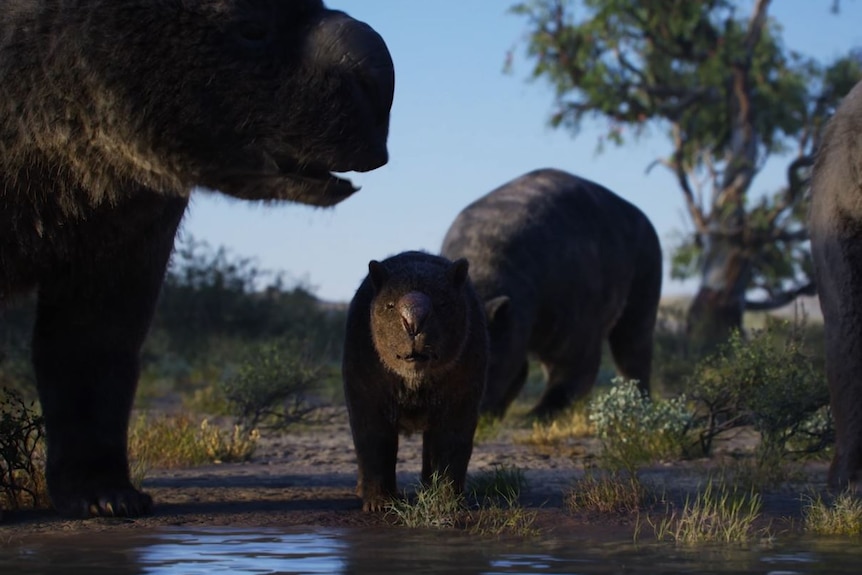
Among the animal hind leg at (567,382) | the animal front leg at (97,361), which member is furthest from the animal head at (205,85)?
the animal hind leg at (567,382)

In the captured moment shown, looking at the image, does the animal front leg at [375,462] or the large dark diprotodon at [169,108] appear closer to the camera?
the large dark diprotodon at [169,108]

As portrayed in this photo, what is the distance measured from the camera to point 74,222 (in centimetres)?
617

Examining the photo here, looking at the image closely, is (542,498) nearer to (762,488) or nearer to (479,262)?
(762,488)

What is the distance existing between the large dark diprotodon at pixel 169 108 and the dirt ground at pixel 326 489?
1391 mm

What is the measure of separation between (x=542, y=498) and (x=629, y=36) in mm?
23998

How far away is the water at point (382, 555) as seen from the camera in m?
5.30

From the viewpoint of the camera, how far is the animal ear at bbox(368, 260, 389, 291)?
22.8 feet

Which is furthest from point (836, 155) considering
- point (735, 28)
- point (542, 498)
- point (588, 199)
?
point (735, 28)

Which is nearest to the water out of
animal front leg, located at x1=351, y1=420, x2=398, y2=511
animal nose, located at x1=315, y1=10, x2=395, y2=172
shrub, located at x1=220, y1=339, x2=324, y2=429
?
animal front leg, located at x1=351, y1=420, x2=398, y2=511

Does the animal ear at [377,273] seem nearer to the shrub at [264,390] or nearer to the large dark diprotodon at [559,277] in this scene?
the large dark diprotodon at [559,277]

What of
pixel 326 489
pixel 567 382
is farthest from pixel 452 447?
pixel 567 382

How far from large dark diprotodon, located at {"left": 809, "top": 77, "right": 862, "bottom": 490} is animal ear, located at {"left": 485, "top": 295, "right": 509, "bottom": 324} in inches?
116

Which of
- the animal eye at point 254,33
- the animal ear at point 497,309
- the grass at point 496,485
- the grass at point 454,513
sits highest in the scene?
the animal eye at point 254,33

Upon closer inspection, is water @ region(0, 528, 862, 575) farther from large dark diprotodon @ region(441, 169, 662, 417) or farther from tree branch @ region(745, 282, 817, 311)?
tree branch @ region(745, 282, 817, 311)
